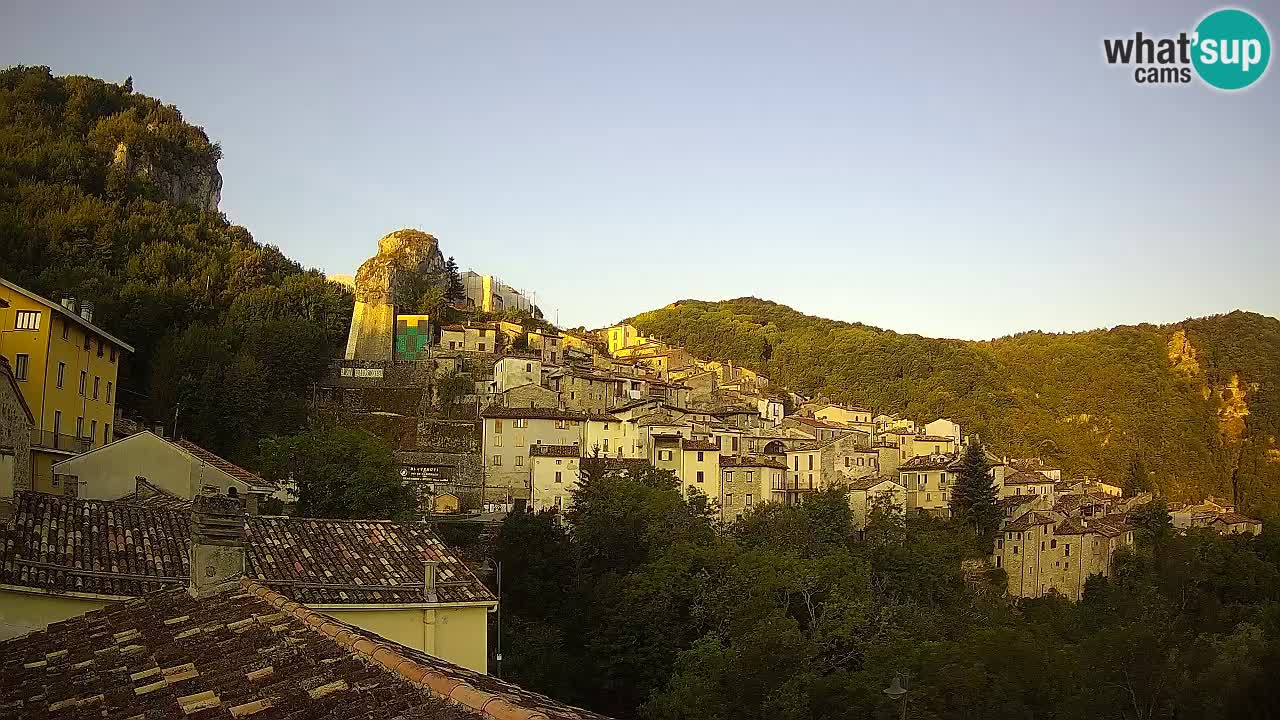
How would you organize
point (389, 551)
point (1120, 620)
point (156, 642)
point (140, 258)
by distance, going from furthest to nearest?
point (140, 258) < point (1120, 620) < point (389, 551) < point (156, 642)

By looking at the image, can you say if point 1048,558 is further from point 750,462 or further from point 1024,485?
point 750,462

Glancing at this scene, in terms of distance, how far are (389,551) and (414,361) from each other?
61898mm

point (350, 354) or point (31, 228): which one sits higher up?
point (31, 228)

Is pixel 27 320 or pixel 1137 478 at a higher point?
pixel 27 320

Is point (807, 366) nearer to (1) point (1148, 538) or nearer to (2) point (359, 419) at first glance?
(1) point (1148, 538)

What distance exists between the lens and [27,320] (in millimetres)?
33062

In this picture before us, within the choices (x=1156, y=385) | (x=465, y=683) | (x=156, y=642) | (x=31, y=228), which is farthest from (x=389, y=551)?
(x=1156, y=385)

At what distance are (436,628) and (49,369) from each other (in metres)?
24.1

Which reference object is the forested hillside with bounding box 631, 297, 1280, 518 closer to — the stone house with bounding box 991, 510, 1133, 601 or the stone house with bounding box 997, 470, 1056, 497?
the stone house with bounding box 997, 470, 1056, 497

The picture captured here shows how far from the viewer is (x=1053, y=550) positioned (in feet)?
212

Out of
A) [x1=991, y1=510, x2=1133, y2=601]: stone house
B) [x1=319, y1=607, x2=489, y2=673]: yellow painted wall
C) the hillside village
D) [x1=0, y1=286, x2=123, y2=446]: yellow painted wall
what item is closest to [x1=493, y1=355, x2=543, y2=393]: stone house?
the hillside village

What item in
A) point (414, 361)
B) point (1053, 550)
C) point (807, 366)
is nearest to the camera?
point (1053, 550)

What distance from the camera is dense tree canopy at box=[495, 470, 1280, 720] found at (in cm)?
2836

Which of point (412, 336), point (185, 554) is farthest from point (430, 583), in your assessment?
point (412, 336)
